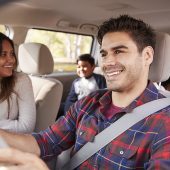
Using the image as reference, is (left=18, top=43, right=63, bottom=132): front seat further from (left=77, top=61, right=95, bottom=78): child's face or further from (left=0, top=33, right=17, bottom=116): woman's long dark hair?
(left=77, top=61, right=95, bottom=78): child's face

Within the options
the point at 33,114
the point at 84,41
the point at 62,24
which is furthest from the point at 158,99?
the point at 84,41

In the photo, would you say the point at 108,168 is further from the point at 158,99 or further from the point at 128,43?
the point at 128,43

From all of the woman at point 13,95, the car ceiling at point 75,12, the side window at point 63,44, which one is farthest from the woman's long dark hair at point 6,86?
the side window at point 63,44

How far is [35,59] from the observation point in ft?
8.55

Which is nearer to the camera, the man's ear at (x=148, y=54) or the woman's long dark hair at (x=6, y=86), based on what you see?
the man's ear at (x=148, y=54)

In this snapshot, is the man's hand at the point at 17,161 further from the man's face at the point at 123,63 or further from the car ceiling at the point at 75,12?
the car ceiling at the point at 75,12

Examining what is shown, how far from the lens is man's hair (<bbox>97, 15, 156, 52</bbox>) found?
1524 millimetres

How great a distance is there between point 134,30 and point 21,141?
2.35 feet

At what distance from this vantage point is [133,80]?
1461mm

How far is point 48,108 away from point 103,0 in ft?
2.91

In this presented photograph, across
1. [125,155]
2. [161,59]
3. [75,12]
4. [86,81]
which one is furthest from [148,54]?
[86,81]

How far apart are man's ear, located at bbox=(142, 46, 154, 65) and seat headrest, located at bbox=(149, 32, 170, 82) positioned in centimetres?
9

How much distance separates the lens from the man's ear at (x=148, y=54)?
4.98ft

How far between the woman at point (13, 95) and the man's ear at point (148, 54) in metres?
1.00
